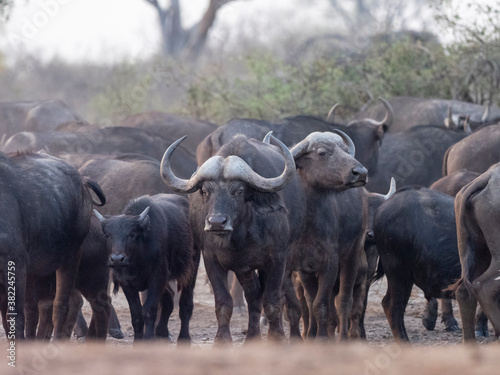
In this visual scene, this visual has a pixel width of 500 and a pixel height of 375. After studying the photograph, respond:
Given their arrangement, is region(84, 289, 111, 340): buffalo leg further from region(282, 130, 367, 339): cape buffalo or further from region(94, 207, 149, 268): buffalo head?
region(282, 130, 367, 339): cape buffalo

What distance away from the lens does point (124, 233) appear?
284 inches

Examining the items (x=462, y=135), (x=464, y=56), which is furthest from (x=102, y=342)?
(x=464, y=56)

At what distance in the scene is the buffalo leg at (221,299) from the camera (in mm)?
6633

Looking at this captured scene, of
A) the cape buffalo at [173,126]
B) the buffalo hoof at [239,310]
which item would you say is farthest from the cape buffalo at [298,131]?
the cape buffalo at [173,126]

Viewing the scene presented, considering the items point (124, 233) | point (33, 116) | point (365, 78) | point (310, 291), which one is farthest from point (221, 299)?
point (33, 116)

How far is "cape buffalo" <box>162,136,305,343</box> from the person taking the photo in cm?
650

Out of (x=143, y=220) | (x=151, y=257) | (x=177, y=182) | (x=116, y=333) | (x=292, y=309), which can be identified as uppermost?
(x=177, y=182)

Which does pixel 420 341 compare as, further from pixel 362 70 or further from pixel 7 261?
pixel 362 70

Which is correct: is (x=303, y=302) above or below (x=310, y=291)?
below

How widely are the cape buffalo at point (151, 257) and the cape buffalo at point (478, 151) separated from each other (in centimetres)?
422

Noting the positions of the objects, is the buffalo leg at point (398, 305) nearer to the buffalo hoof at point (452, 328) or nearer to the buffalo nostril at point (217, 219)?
the buffalo hoof at point (452, 328)

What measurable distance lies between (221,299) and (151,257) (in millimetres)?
978

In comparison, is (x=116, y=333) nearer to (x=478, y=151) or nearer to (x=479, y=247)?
(x=479, y=247)

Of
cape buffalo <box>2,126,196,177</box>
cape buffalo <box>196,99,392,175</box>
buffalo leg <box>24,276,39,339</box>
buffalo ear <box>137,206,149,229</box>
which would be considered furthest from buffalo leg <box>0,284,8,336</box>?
cape buffalo <box>2,126,196,177</box>
